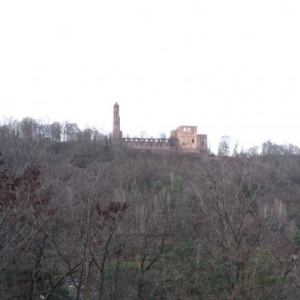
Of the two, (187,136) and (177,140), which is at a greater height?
(187,136)

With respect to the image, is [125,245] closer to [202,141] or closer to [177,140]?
[177,140]

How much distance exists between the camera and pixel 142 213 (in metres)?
11.3

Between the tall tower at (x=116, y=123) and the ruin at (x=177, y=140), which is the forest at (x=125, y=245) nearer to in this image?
the ruin at (x=177, y=140)

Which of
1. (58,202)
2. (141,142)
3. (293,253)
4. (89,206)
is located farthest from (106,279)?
(141,142)

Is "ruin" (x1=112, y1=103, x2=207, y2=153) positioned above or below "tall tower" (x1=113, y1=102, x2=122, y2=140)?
below

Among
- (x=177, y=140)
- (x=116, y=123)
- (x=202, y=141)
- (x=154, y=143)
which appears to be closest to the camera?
(x=154, y=143)

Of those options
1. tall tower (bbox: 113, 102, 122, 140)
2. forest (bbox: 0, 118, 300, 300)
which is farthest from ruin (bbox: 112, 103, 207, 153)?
forest (bbox: 0, 118, 300, 300)

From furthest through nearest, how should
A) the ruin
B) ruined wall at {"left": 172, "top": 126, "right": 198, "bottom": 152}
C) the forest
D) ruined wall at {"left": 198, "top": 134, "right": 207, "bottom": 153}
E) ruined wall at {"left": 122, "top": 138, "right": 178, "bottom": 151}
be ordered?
ruined wall at {"left": 172, "top": 126, "right": 198, "bottom": 152}
ruined wall at {"left": 198, "top": 134, "right": 207, "bottom": 153}
the ruin
ruined wall at {"left": 122, "top": 138, "right": 178, "bottom": 151}
the forest

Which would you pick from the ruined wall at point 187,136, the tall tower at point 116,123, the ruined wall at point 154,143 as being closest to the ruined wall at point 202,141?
the ruined wall at point 187,136

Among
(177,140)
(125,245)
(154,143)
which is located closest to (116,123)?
(154,143)

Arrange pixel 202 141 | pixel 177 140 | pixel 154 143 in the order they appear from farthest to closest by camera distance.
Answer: pixel 202 141
pixel 177 140
pixel 154 143

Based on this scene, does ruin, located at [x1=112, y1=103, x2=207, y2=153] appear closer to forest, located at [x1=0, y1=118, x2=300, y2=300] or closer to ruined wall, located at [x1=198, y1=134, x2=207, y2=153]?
ruined wall, located at [x1=198, y1=134, x2=207, y2=153]

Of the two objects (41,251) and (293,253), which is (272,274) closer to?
(293,253)

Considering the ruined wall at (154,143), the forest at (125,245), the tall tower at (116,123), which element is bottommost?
the forest at (125,245)
